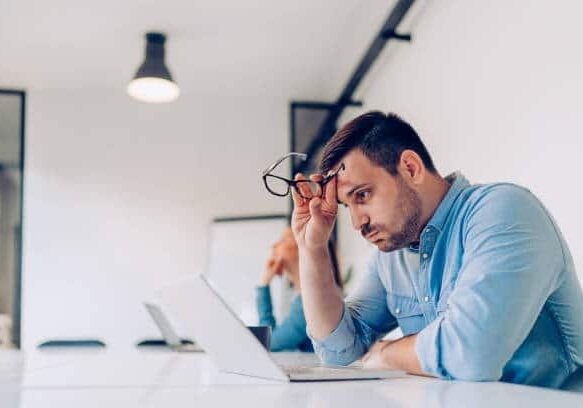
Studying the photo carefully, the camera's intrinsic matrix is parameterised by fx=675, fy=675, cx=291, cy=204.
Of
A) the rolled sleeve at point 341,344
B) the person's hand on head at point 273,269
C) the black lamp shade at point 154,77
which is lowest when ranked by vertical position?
the rolled sleeve at point 341,344

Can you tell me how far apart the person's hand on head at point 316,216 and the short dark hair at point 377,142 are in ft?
0.19

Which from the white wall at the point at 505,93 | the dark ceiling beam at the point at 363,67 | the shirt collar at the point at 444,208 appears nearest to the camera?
the shirt collar at the point at 444,208

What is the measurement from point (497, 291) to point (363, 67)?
2.85 metres

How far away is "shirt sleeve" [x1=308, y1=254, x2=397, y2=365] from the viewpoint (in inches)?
63.7

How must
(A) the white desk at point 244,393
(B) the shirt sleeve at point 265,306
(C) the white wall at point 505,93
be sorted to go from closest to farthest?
(A) the white desk at point 244,393 < (C) the white wall at point 505,93 < (B) the shirt sleeve at point 265,306

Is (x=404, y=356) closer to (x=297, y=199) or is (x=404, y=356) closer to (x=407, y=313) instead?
(x=407, y=313)

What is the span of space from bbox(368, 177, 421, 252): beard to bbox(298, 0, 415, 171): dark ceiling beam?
1.76 meters

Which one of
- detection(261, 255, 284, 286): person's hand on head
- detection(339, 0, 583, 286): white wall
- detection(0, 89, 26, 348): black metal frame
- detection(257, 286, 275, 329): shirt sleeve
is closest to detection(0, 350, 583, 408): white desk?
detection(339, 0, 583, 286): white wall

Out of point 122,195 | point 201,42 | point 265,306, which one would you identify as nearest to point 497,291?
point 265,306

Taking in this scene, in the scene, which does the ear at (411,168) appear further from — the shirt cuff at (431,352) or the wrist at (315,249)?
the shirt cuff at (431,352)

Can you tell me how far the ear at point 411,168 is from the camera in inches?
60.4

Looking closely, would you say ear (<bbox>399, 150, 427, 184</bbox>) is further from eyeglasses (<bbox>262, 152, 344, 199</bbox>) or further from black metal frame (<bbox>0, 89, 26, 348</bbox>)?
black metal frame (<bbox>0, 89, 26, 348</bbox>)

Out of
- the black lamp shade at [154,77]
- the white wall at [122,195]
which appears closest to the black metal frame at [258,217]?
the white wall at [122,195]

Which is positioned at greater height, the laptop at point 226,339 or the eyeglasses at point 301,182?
the eyeglasses at point 301,182
